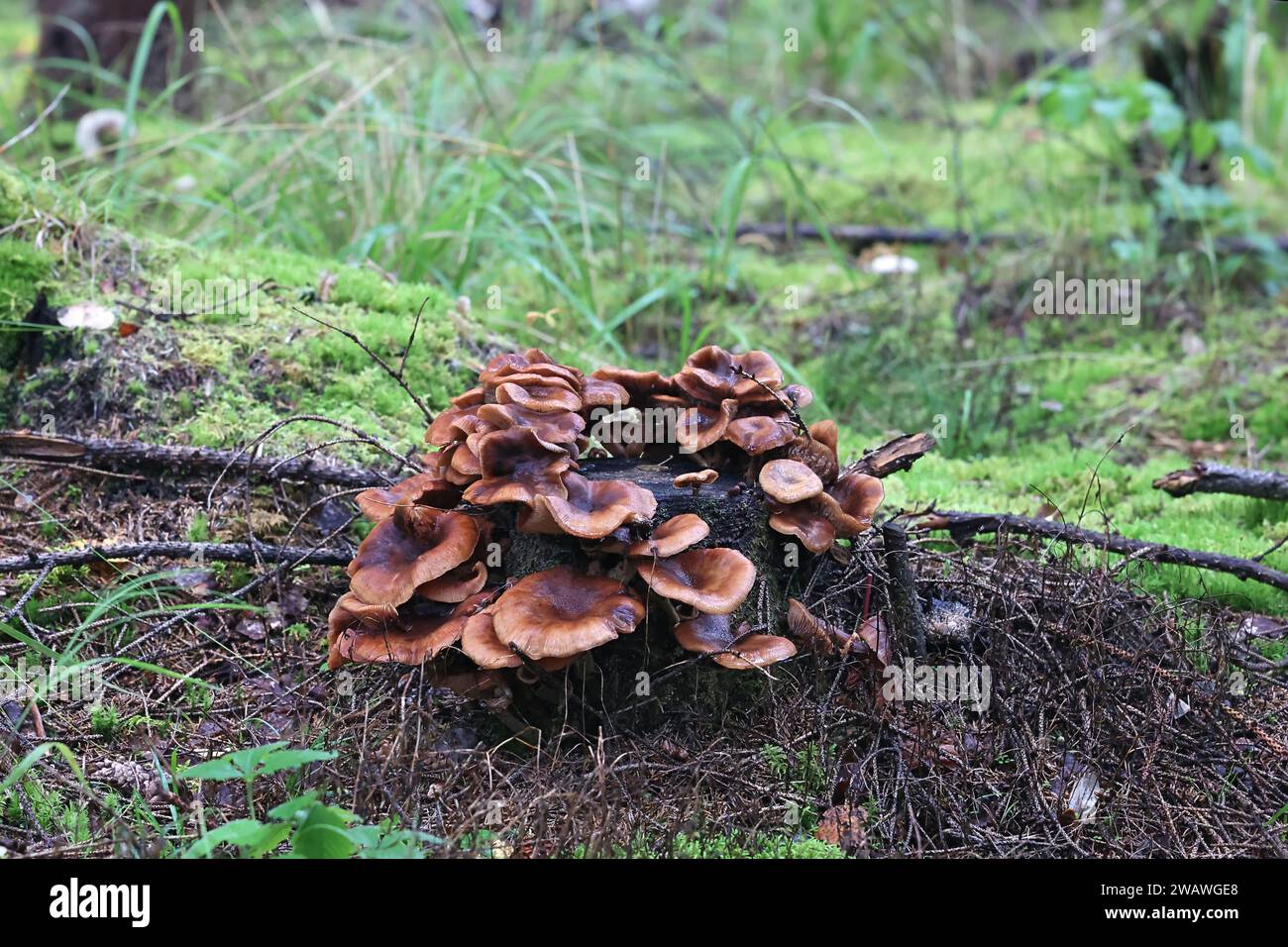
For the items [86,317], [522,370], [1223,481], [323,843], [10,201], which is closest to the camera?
[323,843]

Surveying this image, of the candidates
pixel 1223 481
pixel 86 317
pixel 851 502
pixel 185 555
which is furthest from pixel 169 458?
pixel 1223 481

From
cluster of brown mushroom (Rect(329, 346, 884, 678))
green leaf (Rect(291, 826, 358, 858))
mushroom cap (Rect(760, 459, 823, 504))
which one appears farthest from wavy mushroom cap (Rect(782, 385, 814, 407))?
green leaf (Rect(291, 826, 358, 858))

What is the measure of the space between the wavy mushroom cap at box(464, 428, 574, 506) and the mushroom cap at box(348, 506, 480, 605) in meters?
0.21

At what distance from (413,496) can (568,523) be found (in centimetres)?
69

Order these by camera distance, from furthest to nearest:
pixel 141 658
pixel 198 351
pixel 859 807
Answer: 1. pixel 198 351
2. pixel 141 658
3. pixel 859 807

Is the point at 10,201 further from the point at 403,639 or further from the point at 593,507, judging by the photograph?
the point at 593,507

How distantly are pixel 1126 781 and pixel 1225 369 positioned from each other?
423 centimetres

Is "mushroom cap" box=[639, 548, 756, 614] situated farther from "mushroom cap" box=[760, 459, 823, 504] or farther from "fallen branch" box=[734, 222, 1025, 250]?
"fallen branch" box=[734, 222, 1025, 250]

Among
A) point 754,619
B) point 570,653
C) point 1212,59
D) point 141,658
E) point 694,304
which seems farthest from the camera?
point 1212,59

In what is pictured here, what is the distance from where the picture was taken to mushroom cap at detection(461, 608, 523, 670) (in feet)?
9.55

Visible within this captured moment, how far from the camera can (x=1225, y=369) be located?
21.2 ft

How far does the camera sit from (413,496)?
338 cm

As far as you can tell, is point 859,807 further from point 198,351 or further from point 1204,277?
point 1204,277
